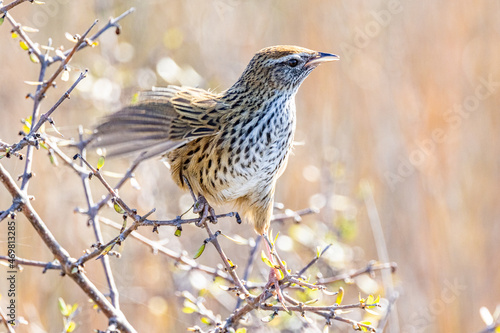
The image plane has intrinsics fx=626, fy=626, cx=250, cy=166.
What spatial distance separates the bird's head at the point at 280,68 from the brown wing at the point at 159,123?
9.6 inches

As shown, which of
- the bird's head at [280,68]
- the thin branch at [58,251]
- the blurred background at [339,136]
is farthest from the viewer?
the blurred background at [339,136]

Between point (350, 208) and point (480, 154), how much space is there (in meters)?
1.71

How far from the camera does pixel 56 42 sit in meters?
5.56

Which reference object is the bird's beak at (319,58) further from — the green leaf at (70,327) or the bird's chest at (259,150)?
the green leaf at (70,327)

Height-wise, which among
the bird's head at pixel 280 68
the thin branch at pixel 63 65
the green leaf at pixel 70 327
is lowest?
the green leaf at pixel 70 327

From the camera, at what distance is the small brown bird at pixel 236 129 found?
117 inches

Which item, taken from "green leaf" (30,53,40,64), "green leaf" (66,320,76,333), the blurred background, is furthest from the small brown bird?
the blurred background

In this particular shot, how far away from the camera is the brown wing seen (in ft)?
8.38

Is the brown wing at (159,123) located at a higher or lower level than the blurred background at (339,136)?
lower

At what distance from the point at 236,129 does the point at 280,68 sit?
512 millimetres

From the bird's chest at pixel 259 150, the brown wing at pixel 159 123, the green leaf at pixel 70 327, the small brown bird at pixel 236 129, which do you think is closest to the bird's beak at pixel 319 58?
the small brown bird at pixel 236 129

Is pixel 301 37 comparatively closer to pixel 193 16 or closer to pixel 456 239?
pixel 193 16

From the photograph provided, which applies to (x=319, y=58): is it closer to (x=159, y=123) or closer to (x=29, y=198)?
(x=159, y=123)

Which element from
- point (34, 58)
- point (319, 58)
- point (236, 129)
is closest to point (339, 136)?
point (319, 58)
